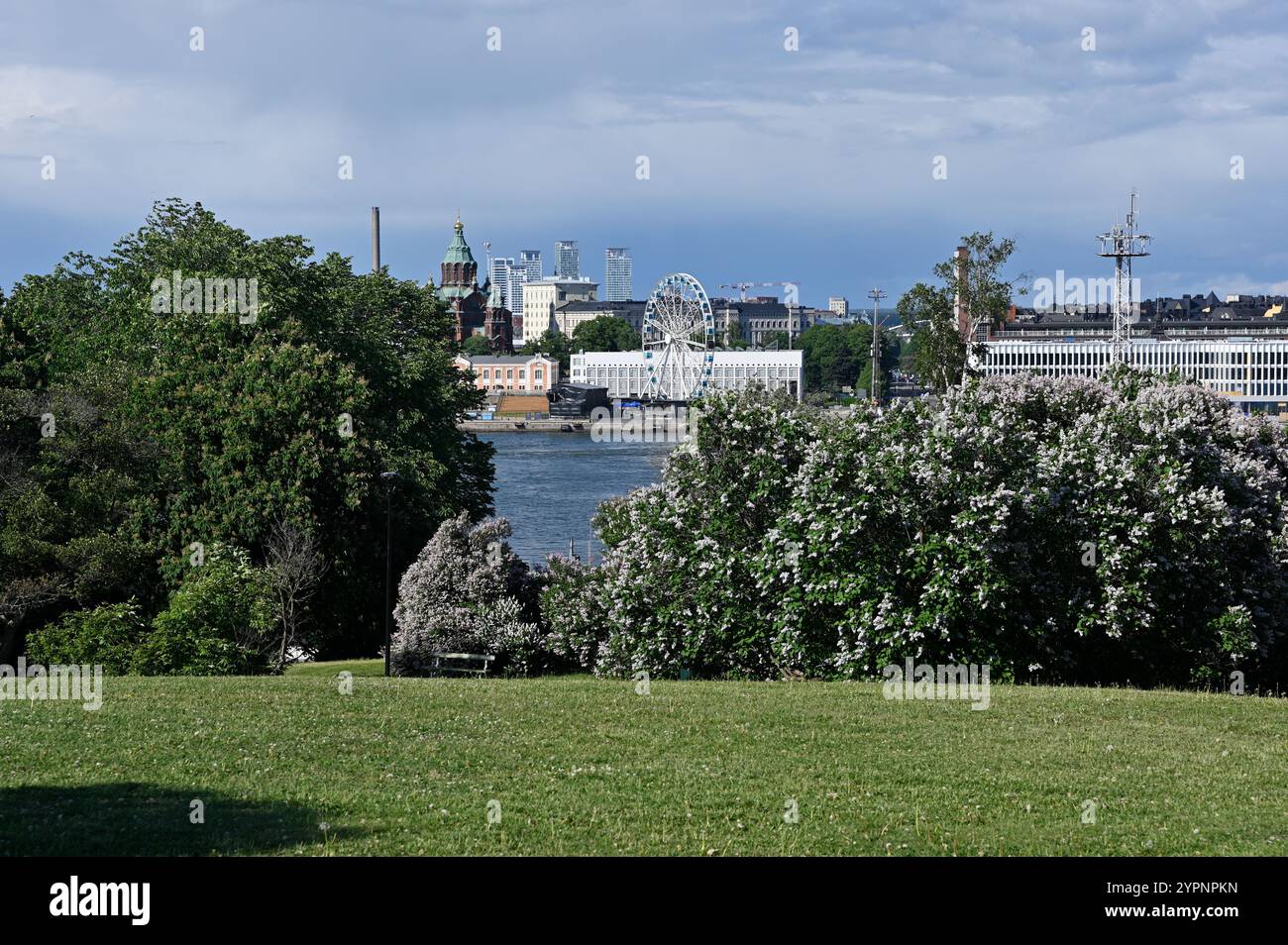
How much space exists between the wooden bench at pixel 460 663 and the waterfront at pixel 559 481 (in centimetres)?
Answer: 456

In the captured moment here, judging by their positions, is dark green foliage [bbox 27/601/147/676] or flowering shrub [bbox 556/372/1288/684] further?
dark green foliage [bbox 27/601/147/676]

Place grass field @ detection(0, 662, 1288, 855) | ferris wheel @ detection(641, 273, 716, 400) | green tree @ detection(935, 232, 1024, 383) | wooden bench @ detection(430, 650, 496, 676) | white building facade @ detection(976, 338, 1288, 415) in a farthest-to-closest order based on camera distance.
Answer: ferris wheel @ detection(641, 273, 716, 400) → white building facade @ detection(976, 338, 1288, 415) → green tree @ detection(935, 232, 1024, 383) → wooden bench @ detection(430, 650, 496, 676) → grass field @ detection(0, 662, 1288, 855)

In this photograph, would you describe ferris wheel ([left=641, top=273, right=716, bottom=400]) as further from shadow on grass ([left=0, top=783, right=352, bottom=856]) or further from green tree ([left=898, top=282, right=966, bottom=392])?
shadow on grass ([left=0, top=783, right=352, bottom=856])

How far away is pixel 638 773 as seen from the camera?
43.9ft

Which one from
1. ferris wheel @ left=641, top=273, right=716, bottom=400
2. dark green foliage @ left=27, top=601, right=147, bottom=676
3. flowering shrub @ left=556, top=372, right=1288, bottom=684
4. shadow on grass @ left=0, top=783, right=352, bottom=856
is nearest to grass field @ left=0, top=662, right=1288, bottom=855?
shadow on grass @ left=0, top=783, right=352, bottom=856

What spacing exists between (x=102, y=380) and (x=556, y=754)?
92.2ft

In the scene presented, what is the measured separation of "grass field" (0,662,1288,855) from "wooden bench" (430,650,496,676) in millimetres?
10719

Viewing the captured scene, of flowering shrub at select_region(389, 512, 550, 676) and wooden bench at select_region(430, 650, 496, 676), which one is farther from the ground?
flowering shrub at select_region(389, 512, 550, 676)

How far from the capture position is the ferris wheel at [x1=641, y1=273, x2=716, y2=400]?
166m

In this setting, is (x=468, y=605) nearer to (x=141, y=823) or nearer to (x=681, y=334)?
(x=141, y=823)

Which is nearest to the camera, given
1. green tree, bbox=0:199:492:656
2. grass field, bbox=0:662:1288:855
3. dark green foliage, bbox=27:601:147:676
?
grass field, bbox=0:662:1288:855

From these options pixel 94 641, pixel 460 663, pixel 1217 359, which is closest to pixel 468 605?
pixel 460 663

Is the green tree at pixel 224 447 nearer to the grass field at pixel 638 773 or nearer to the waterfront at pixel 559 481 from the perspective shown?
the waterfront at pixel 559 481

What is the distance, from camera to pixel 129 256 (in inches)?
2019
